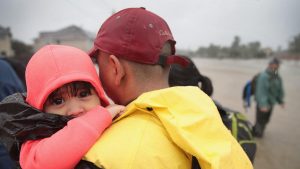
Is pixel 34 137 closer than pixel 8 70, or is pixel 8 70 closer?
pixel 34 137

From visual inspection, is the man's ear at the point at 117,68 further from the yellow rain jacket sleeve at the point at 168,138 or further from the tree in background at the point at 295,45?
the tree in background at the point at 295,45

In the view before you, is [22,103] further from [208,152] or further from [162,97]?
[208,152]

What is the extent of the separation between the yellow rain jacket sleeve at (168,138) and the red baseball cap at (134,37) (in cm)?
24

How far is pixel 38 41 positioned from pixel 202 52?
58760 millimetres

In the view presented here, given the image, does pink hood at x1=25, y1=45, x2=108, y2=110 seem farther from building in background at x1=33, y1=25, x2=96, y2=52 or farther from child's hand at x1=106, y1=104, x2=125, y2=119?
building in background at x1=33, y1=25, x2=96, y2=52

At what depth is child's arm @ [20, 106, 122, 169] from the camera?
105 centimetres

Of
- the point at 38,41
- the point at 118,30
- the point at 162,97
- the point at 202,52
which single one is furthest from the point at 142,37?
the point at 202,52

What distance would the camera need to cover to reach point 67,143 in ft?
3.53

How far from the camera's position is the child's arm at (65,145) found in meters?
1.05

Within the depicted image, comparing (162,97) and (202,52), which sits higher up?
(162,97)

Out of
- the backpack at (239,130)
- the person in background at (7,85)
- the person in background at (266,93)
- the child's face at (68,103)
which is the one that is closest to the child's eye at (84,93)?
the child's face at (68,103)

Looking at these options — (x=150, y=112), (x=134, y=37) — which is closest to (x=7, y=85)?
(x=134, y=37)

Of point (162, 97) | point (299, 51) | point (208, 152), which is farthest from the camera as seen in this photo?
point (299, 51)

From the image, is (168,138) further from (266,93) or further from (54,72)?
(266,93)
